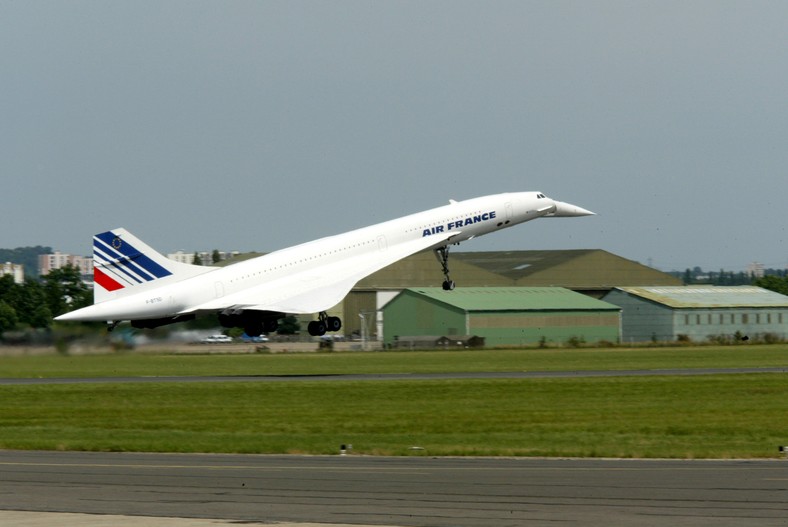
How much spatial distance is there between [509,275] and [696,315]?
19437mm

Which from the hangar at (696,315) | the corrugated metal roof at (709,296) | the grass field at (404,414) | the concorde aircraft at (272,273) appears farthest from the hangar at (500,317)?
the concorde aircraft at (272,273)

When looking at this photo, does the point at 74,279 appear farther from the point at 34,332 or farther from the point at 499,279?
the point at 499,279

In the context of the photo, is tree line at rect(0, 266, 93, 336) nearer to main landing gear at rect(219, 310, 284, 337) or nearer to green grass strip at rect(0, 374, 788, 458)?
main landing gear at rect(219, 310, 284, 337)

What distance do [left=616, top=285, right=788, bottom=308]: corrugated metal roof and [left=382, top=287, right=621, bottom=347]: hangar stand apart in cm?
521

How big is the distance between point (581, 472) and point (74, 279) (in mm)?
64224

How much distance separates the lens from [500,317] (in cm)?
10156

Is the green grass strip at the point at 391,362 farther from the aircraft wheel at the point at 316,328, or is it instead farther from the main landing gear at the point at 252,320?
the aircraft wheel at the point at 316,328

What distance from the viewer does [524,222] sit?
212 ft

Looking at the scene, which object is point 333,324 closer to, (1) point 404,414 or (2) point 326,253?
(2) point 326,253

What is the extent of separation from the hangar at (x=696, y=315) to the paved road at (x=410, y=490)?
81.2 meters

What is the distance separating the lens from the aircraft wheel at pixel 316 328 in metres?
55.0

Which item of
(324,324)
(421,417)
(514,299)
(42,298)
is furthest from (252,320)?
(514,299)

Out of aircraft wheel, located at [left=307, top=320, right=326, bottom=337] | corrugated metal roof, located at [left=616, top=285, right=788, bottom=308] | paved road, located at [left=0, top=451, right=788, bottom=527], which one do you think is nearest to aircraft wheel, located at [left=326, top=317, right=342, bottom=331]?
aircraft wheel, located at [left=307, top=320, right=326, bottom=337]


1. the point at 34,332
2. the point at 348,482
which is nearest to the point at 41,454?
the point at 348,482
